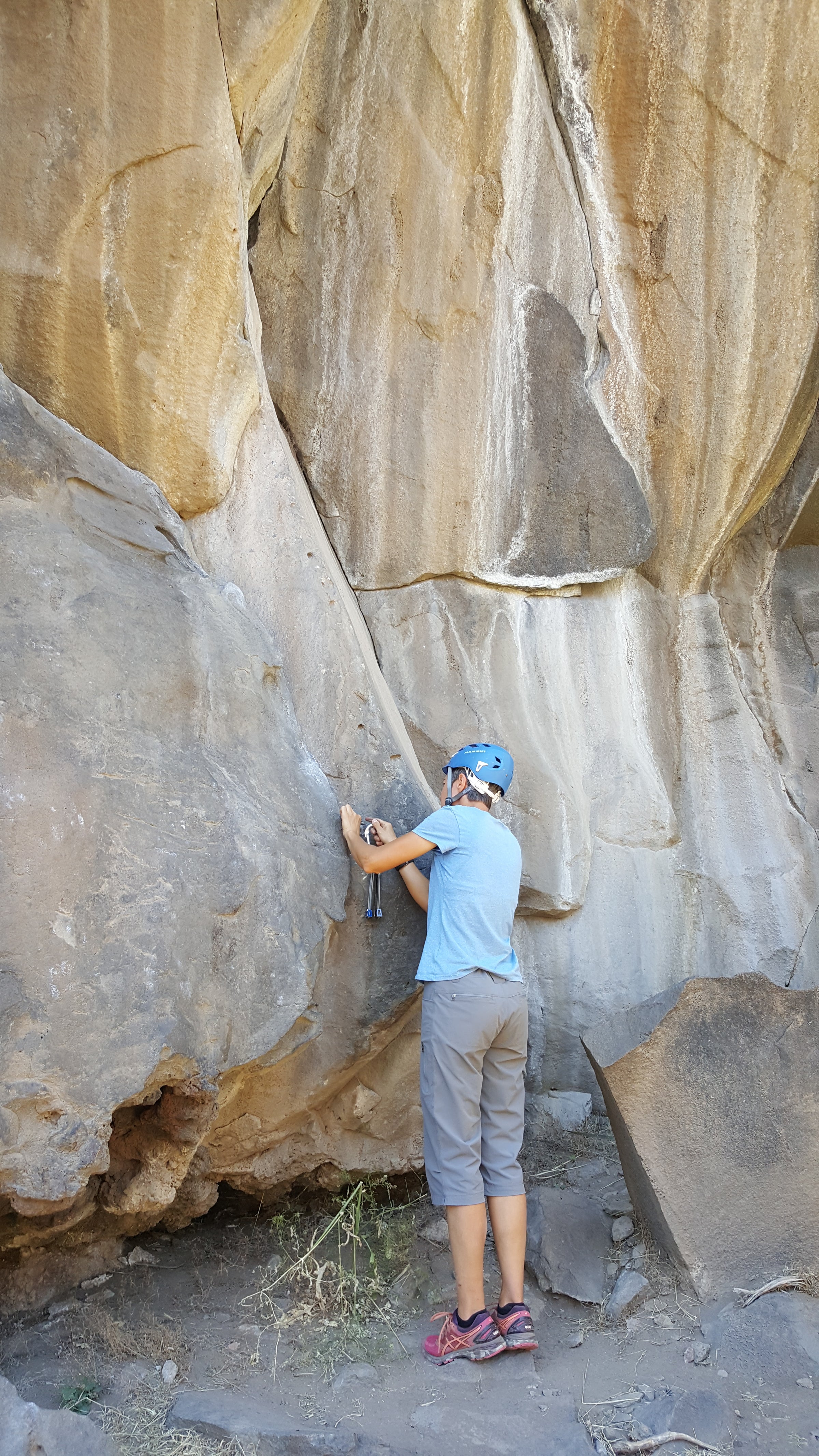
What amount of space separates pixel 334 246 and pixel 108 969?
2.79m

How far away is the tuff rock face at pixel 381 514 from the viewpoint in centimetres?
255

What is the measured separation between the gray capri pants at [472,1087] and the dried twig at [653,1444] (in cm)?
55

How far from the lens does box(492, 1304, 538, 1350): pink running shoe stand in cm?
252

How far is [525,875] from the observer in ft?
12.6

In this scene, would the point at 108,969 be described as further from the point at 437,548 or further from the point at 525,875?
the point at 437,548

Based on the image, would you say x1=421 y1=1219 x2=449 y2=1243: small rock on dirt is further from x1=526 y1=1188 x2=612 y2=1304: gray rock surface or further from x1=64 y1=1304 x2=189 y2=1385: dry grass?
x1=64 y1=1304 x2=189 y2=1385: dry grass

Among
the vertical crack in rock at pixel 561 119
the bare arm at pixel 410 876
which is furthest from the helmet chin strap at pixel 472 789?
the vertical crack in rock at pixel 561 119

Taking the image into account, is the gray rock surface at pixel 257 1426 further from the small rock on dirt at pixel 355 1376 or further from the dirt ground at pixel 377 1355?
the small rock on dirt at pixel 355 1376

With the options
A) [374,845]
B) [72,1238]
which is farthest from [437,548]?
[72,1238]

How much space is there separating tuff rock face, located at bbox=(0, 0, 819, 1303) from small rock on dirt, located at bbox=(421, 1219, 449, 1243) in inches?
7.4

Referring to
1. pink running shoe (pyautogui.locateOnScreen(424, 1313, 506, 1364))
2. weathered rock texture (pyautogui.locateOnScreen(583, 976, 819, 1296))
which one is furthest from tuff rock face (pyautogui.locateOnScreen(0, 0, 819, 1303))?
pink running shoe (pyautogui.locateOnScreen(424, 1313, 506, 1364))

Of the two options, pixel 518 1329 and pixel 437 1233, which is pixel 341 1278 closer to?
pixel 437 1233

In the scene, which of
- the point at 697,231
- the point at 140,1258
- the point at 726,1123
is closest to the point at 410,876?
the point at 726,1123

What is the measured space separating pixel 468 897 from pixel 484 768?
366mm
